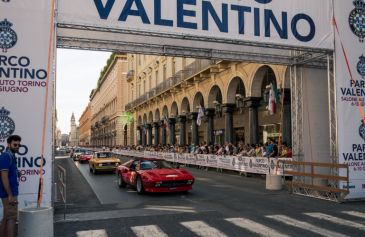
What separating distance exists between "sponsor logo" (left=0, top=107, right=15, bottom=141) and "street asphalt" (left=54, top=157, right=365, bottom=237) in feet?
7.97

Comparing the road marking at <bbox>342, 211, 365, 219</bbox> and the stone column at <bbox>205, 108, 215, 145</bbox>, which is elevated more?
the stone column at <bbox>205, 108, 215, 145</bbox>

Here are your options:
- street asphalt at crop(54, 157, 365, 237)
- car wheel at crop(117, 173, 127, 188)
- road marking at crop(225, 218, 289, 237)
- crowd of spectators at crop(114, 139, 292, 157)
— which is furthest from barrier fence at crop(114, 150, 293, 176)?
car wheel at crop(117, 173, 127, 188)

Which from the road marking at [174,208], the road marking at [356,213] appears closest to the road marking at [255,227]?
the road marking at [174,208]

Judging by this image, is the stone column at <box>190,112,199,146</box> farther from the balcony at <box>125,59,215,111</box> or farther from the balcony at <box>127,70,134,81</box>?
the balcony at <box>127,70,134,81</box>

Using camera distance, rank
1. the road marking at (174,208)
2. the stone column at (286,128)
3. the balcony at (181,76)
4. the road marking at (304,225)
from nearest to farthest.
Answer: the road marking at (304,225) → the road marking at (174,208) → the stone column at (286,128) → the balcony at (181,76)

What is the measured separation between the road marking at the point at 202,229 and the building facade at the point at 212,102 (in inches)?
305

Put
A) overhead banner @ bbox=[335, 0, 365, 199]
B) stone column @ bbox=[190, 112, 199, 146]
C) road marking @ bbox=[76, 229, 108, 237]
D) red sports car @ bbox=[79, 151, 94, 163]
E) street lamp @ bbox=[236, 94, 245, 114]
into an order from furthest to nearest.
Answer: stone column @ bbox=[190, 112, 199, 146]
red sports car @ bbox=[79, 151, 94, 163]
street lamp @ bbox=[236, 94, 245, 114]
overhead banner @ bbox=[335, 0, 365, 199]
road marking @ bbox=[76, 229, 108, 237]

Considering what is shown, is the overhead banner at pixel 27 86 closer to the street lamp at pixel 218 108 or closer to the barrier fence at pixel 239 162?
the barrier fence at pixel 239 162

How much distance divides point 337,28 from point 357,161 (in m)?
4.57

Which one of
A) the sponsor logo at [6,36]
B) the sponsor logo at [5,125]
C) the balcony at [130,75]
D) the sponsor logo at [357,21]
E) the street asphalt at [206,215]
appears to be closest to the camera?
the street asphalt at [206,215]

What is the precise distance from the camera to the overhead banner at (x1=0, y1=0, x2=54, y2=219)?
9.43 meters

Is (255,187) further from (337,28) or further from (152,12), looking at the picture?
(152,12)

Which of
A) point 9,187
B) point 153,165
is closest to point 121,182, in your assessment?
point 153,165

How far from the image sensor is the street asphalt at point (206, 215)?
26.6 feet
